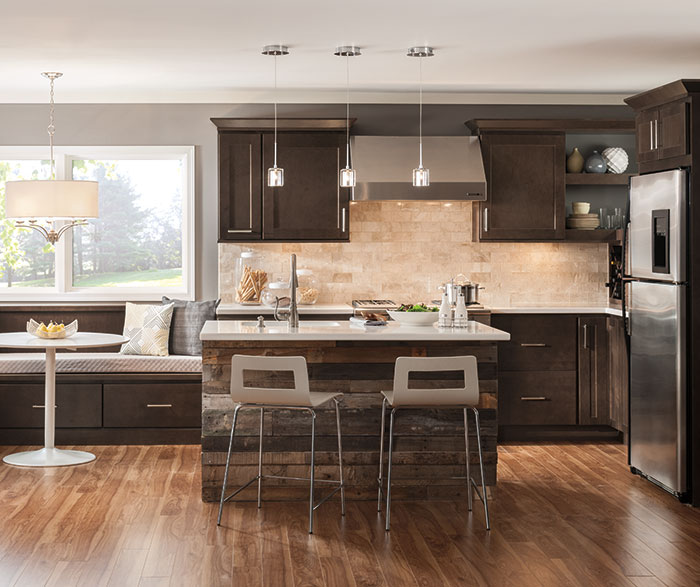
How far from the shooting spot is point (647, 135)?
4.92m

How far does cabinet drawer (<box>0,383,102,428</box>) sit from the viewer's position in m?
5.88

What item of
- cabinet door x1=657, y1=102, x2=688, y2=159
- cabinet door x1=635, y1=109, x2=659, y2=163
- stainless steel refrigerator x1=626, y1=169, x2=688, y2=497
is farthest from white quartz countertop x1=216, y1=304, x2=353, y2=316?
cabinet door x1=657, y1=102, x2=688, y2=159

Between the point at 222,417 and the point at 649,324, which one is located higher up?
the point at 649,324

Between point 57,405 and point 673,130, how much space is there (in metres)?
4.25

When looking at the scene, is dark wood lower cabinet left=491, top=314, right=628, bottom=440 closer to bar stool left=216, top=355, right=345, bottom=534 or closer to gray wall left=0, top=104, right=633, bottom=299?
gray wall left=0, top=104, right=633, bottom=299

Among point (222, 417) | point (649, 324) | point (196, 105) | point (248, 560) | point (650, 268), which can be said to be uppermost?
point (196, 105)

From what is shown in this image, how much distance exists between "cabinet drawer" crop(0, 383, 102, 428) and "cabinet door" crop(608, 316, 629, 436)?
357 centimetres

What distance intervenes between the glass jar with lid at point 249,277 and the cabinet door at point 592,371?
7.73 feet

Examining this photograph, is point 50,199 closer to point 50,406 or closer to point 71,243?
point 71,243

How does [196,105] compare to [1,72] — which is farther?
[196,105]

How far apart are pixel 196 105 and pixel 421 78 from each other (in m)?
1.79

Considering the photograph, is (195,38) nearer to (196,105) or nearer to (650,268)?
(196,105)

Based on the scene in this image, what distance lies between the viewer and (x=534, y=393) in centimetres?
621

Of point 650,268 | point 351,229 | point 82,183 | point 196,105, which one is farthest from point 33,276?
point 650,268
